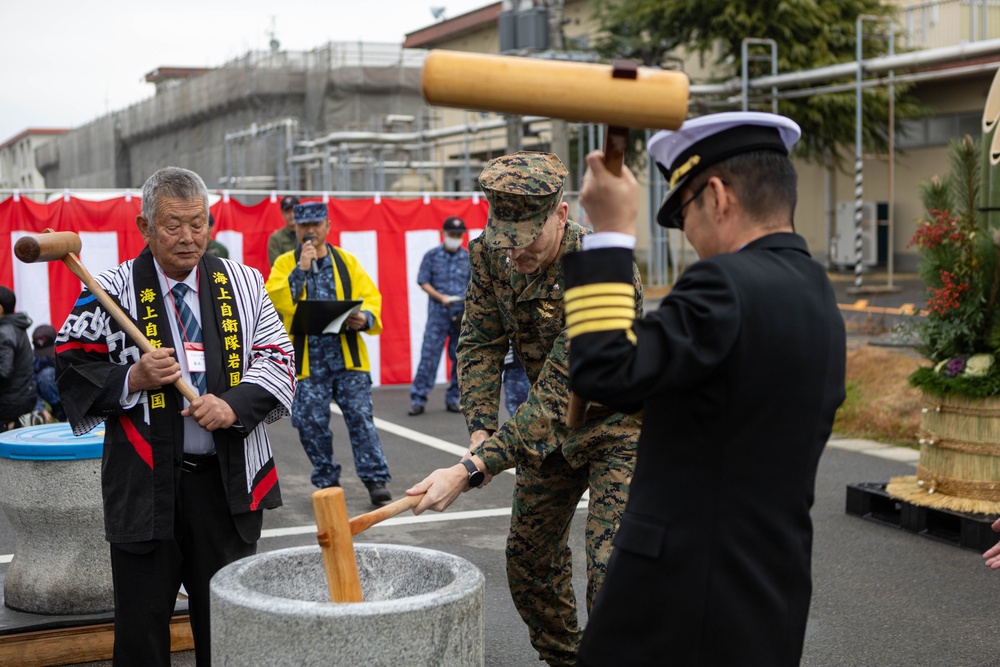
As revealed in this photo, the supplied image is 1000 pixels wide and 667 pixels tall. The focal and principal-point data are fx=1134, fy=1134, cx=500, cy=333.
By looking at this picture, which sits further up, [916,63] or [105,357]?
[916,63]

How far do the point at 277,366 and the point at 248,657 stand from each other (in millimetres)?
1371

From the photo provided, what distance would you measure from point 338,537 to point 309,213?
5394 mm

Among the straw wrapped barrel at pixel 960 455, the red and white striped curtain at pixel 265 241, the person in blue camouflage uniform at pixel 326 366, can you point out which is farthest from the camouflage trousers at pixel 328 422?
the red and white striped curtain at pixel 265 241

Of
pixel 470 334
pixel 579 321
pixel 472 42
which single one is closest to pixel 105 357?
pixel 470 334

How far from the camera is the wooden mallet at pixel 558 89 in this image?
6.70 feet

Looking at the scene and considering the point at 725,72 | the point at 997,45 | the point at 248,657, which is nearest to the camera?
the point at 248,657

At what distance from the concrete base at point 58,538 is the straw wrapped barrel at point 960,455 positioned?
4.65 meters

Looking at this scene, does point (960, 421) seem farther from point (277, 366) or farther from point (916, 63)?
point (916, 63)

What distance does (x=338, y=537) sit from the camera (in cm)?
284

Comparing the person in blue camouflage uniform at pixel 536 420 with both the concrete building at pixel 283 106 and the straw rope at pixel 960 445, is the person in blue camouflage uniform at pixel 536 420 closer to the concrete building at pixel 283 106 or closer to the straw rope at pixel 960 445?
the straw rope at pixel 960 445

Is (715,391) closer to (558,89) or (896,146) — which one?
(558,89)

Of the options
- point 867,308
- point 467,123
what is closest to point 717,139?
point 867,308

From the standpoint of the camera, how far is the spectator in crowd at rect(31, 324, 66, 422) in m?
9.41

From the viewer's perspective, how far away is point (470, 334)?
4.05m
